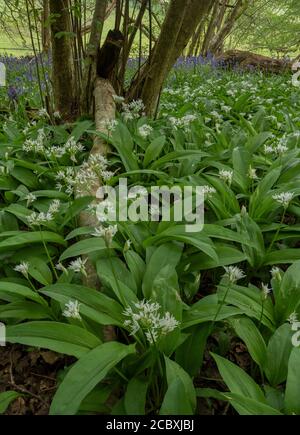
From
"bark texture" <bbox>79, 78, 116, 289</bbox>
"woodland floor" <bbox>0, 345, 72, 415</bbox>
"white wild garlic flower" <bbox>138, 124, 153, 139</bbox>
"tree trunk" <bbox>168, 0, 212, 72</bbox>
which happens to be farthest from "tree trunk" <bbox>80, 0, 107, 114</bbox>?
"woodland floor" <bbox>0, 345, 72, 415</bbox>

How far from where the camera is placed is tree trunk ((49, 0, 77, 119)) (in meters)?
3.44

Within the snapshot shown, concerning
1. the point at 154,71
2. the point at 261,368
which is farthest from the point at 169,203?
the point at 154,71

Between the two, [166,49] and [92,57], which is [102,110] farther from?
[166,49]

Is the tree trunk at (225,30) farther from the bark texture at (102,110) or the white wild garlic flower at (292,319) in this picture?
the white wild garlic flower at (292,319)

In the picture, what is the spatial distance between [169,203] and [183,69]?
6.72 meters

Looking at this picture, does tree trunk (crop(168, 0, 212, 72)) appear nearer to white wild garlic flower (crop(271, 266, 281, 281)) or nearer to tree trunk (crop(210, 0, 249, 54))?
white wild garlic flower (crop(271, 266, 281, 281))

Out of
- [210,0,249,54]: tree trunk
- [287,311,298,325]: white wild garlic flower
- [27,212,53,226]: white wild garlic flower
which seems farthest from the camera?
[210,0,249,54]: tree trunk

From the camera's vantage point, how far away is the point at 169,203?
219 centimetres

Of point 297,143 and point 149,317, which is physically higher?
point 297,143

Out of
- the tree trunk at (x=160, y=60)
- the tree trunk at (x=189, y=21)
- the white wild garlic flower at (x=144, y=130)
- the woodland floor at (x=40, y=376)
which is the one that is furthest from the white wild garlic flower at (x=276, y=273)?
the tree trunk at (x=189, y=21)

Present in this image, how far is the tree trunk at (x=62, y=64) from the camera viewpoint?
3.44 metres

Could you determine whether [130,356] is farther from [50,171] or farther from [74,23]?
[74,23]

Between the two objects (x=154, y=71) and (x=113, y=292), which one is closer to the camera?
(x=113, y=292)

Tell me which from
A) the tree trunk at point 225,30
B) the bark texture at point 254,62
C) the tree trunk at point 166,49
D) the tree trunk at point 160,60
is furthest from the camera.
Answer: the tree trunk at point 225,30
